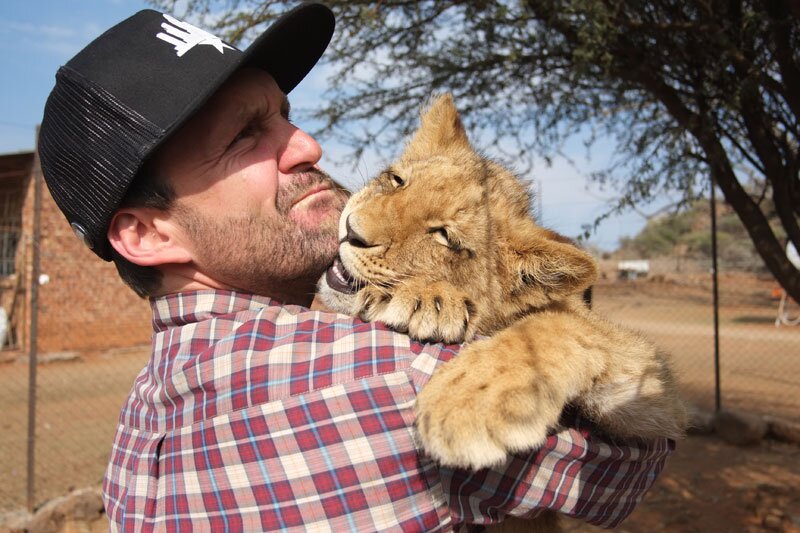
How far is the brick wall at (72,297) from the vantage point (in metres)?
13.8

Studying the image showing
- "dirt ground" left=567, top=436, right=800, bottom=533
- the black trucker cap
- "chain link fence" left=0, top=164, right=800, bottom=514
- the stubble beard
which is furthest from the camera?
"chain link fence" left=0, top=164, right=800, bottom=514

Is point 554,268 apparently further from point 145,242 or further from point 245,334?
point 145,242

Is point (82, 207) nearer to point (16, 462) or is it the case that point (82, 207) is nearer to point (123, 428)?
point (123, 428)

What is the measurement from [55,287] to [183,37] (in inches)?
539

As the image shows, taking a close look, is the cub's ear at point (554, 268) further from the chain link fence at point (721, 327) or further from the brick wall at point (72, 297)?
the brick wall at point (72, 297)

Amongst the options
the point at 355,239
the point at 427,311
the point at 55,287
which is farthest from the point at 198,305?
the point at 55,287

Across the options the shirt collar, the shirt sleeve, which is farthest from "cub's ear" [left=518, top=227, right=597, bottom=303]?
the shirt collar

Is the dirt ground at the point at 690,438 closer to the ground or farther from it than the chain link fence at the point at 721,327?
closer to the ground

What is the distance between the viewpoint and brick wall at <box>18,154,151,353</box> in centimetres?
1383

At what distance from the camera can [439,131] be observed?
10.1ft

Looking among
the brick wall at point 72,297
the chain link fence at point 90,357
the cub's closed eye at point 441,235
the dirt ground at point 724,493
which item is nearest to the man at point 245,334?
the cub's closed eye at point 441,235

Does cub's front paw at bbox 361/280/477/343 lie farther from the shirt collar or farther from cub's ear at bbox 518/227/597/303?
the shirt collar

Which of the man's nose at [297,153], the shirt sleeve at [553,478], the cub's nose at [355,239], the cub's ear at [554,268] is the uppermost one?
the man's nose at [297,153]

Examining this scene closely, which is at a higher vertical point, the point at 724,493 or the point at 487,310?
the point at 487,310
